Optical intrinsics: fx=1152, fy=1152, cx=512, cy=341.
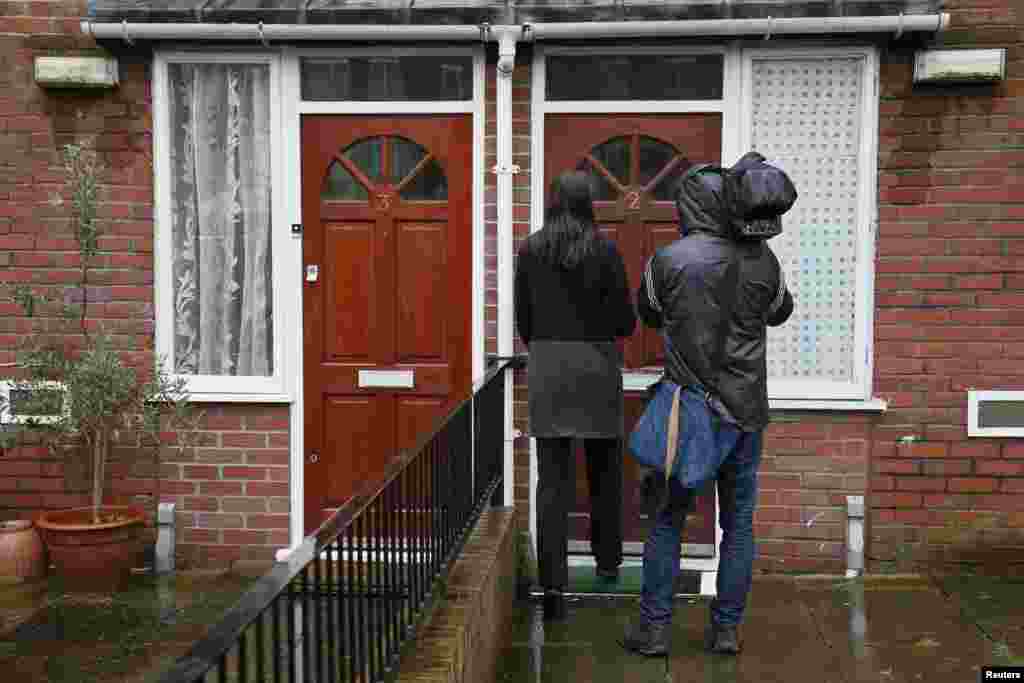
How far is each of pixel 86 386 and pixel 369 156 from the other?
6.30ft

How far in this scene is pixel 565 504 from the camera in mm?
5270

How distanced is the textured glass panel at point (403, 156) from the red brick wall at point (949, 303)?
8.14ft

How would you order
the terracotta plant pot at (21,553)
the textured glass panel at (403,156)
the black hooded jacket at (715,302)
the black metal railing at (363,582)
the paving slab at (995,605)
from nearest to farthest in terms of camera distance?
the black metal railing at (363,582)
the black hooded jacket at (715,302)
the paving slab at (995,605)
the terracotta plant pot at (21,553)
the textured glass panel at (403,156)

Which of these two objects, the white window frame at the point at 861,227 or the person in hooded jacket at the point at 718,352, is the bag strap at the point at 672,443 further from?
the white window frame at the point at 861,227

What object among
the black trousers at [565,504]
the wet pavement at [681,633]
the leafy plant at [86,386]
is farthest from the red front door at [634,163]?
the leafy plant at [86,386]

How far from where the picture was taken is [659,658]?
16.1ft

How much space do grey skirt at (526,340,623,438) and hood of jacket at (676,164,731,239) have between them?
80 cm

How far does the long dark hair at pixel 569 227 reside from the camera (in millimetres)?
5094

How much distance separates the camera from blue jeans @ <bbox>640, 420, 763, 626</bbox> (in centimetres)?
472

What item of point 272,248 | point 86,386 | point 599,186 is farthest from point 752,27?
point 86,386

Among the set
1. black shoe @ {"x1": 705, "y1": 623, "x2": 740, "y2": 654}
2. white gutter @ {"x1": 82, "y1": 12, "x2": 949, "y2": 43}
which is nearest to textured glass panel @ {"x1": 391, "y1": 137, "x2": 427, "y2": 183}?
white gutter @ {"x1": 82, "y1": 12, "x2": 949, "y2": 43}

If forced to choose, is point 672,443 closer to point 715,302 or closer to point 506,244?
point 715,302

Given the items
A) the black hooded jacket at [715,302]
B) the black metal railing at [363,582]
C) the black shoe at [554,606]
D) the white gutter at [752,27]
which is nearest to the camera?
the black metal railing at [363,582]
